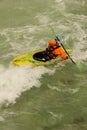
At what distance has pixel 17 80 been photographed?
10820 millimetres

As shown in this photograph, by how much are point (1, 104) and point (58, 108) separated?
2030 mm

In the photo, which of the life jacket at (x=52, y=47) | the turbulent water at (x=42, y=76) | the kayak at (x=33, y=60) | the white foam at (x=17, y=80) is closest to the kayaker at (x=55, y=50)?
the life jacket at (x=52, y=47)

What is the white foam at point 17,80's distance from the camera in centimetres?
1016

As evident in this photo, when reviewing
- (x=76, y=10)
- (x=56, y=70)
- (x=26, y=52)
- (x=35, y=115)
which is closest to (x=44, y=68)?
(x=56, y=70)

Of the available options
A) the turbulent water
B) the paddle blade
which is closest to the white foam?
the turbulent water

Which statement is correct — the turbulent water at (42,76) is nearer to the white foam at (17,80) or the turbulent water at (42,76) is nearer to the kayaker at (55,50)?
the white foam at (17,80)

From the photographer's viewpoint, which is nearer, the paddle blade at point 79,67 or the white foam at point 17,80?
the white foam at point 17,80

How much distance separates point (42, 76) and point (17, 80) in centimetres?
104

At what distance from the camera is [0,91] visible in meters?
10.2

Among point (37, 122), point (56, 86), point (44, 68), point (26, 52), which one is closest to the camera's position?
point (37, 122)

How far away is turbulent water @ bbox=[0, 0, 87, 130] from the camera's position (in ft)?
30.6

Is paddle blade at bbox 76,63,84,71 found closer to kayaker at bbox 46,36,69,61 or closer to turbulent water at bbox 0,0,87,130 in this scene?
turbulent water at bbox 0,0,87,130

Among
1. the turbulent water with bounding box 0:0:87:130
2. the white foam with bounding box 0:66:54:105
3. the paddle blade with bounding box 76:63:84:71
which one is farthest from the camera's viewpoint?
the paddle blade with bounding box 76:63:84:71

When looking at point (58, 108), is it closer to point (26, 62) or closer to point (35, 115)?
point (35, 115)
